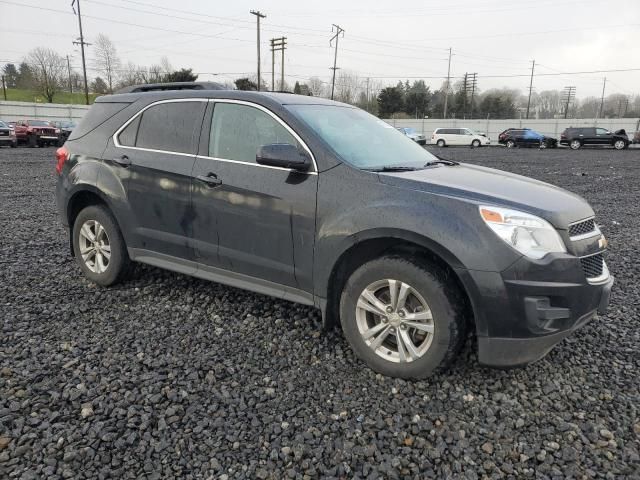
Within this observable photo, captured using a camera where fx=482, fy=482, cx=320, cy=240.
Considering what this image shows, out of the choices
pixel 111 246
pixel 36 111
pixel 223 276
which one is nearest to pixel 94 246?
pixel 111 246

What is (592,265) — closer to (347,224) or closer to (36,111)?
(347,224)

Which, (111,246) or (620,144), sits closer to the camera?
(111,246)

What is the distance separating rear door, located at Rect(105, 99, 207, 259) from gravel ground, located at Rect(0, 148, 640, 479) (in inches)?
25.8

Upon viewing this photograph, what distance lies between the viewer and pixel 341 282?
10.7ft

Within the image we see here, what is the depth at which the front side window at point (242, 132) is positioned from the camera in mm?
3480

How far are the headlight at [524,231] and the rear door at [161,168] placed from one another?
2242 mm

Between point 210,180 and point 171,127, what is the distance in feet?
2.48

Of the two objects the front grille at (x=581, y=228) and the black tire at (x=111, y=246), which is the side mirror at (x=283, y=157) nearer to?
the front grille at (x=581, y=228)

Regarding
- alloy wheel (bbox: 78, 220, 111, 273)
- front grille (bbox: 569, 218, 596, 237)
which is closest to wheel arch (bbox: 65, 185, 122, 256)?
alloy wheel (bbox: 78, 220, 111, 273)

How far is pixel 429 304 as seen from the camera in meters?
2.83

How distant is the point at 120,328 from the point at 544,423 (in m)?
2.98

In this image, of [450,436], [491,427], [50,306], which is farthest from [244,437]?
[50,306]

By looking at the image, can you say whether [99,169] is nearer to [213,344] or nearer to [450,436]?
[213,344]

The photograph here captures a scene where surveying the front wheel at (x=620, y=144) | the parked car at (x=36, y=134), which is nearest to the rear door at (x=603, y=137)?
the front wheel at (x=620, y=144)
